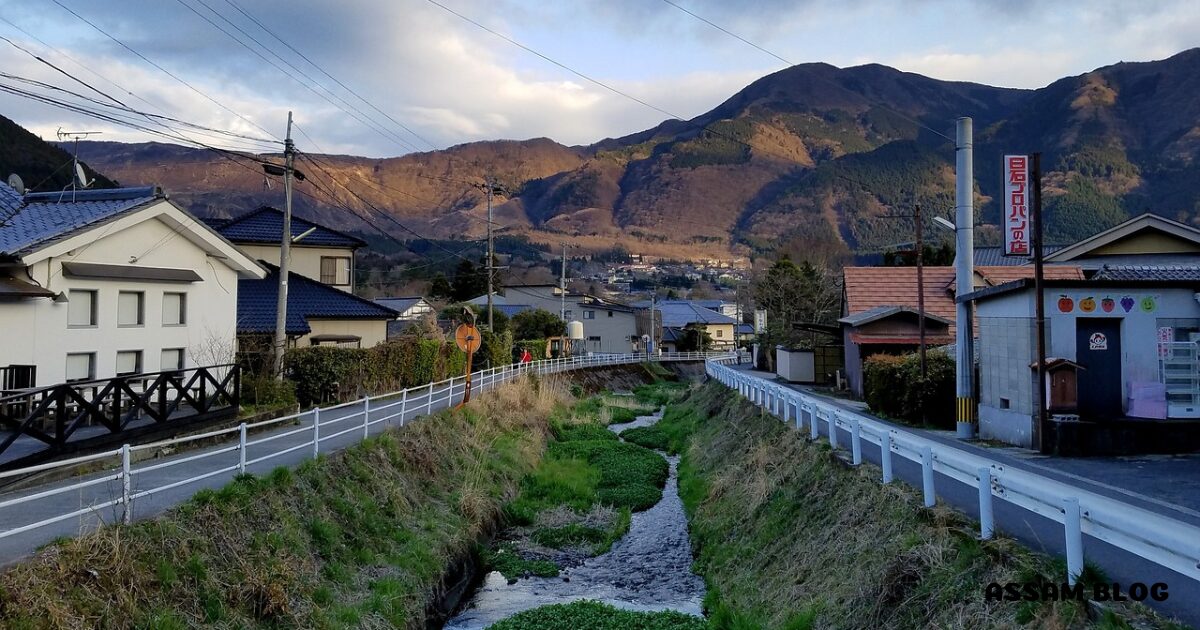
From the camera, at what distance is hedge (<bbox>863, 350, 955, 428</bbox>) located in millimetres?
19750

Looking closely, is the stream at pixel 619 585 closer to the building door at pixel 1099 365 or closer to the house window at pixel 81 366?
the building door at pixel 1099 365

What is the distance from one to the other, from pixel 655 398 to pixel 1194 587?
131 feet

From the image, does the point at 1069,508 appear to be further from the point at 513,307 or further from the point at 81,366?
the point at 513,307

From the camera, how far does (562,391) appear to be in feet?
121

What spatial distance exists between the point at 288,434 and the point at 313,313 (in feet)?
60.6

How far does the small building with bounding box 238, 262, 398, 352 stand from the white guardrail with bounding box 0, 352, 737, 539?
357 cm

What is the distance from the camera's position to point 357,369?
2334cm

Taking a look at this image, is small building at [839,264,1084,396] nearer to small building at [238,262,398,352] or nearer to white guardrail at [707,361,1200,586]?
small building at [238,262,398,352]

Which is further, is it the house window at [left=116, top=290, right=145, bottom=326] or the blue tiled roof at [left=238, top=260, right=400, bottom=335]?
the blue tiled roof at [left=238, top=260, right=400, bottom=335]

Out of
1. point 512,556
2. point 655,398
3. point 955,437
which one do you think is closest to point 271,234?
point 655,398

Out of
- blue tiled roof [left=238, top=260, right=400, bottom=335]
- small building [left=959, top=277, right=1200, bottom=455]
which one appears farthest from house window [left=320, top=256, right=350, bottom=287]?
small building [left=959, top=277, right=1200, bottom=455]

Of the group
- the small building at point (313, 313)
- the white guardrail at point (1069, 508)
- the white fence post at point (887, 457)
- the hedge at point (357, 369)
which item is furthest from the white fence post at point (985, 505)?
the small building at point (313, 313)

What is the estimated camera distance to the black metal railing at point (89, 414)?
1075 cm

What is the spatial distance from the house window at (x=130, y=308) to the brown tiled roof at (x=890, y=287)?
24132mm
